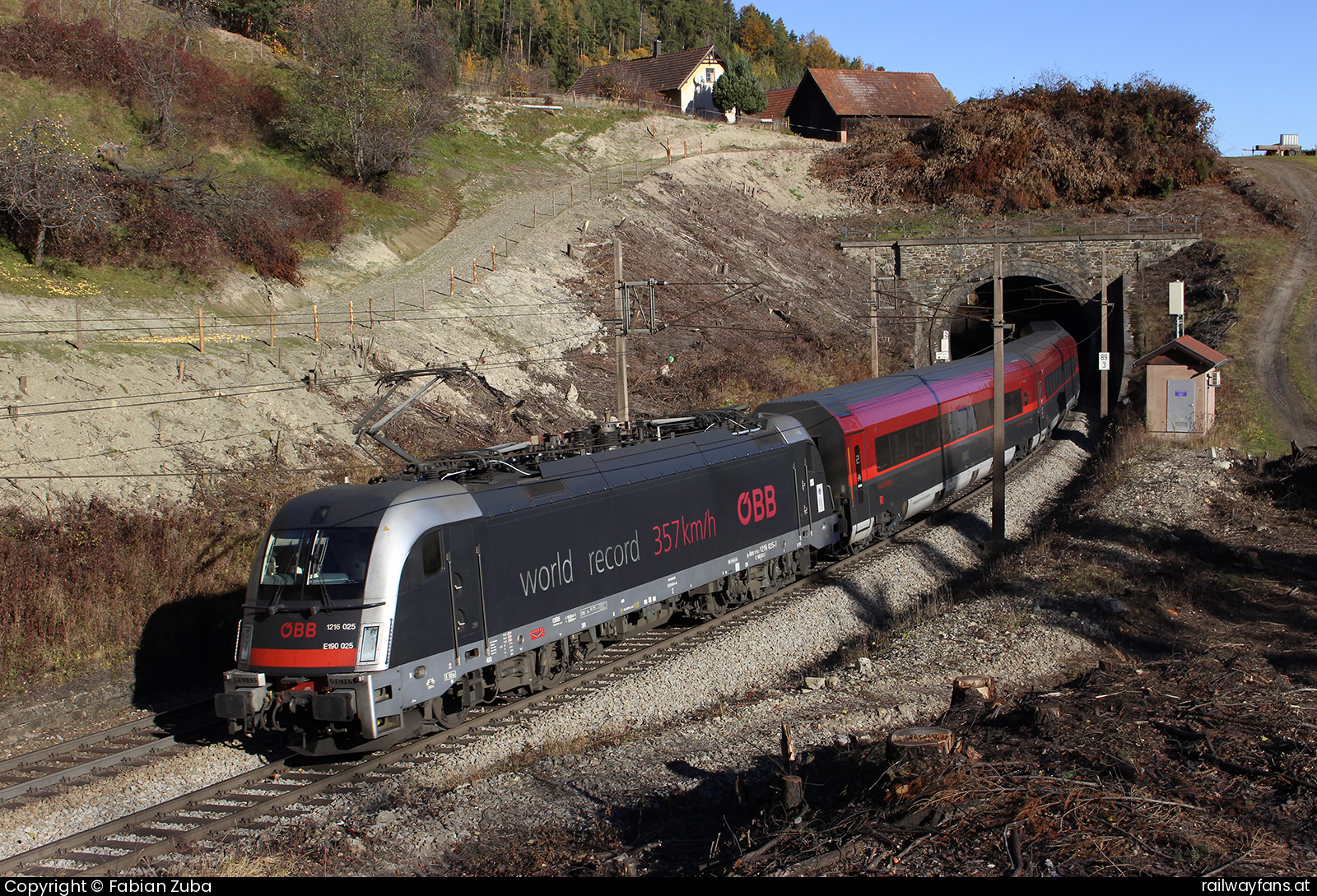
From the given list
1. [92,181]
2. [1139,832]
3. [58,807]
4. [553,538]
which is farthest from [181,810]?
[92,181]

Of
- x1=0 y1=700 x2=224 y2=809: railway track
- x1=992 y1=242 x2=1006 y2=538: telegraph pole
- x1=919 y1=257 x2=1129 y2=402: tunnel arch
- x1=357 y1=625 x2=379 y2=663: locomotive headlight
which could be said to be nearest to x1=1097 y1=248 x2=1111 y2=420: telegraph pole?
x1=919 y1=257 x2=1129 y2=402: tunnel arch

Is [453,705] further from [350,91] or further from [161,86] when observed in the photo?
[350,91]

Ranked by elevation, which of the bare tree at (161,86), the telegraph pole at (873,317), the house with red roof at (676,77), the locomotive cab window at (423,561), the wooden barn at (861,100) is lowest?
the locomotive cab window at (423,561)

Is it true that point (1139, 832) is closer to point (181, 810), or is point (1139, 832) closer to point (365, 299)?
point (181, 810)

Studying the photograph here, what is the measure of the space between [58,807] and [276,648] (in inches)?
105

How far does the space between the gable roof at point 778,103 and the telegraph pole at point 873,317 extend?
39.0 meters

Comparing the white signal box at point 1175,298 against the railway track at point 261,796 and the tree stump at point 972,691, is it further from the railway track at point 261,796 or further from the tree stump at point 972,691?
the tree stump at point 972,691

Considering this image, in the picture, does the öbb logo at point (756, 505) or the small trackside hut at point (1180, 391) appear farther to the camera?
the small trackside hut at point (1180, 391)

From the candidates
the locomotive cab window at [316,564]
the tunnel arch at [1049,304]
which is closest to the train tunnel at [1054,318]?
the tunnel arch at [1049,304]

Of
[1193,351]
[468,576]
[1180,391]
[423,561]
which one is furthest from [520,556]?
[1180,391]

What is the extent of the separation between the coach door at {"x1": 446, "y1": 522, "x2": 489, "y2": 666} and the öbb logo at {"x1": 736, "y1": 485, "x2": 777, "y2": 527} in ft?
20.6

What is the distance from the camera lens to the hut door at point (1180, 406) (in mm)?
29766

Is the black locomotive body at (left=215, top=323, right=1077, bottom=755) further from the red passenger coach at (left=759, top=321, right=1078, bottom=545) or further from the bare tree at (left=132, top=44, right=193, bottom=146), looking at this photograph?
the bare tree at (left=132, top=44, right=193, bottom=146)

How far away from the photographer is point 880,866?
6914 mm
